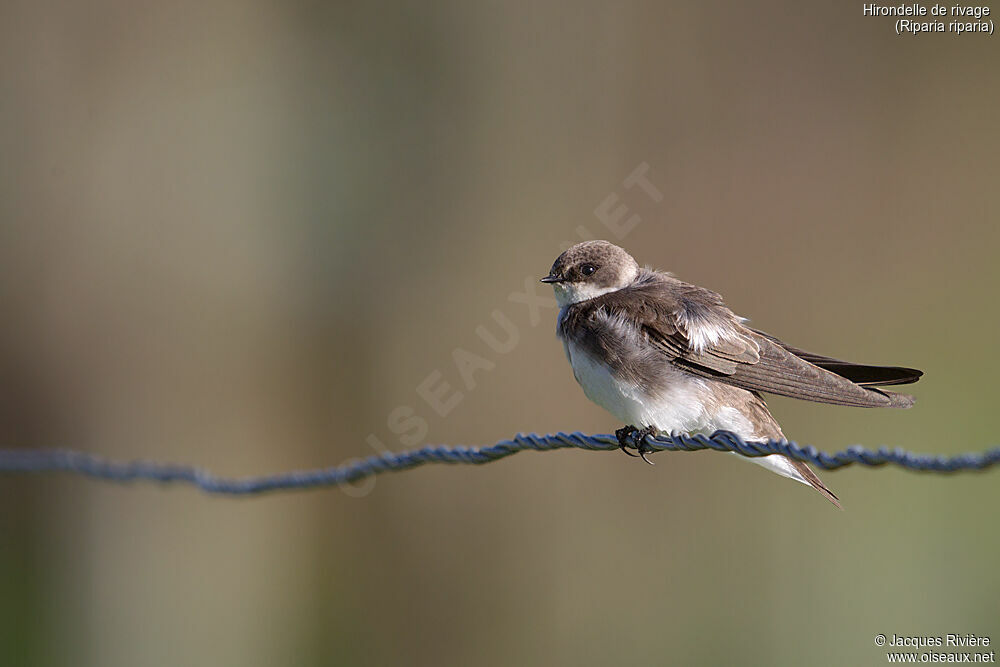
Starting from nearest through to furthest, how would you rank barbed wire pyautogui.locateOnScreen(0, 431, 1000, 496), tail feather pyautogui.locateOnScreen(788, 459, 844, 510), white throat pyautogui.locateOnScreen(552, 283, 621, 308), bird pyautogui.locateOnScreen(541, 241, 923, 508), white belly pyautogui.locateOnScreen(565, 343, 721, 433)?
barbed wire pyautogui.locateOnScreen(0, 431, 1000, 496) → bird pyautogui.locateOnScreen(541, 241, 923, 508) → white belly pyautogui.locateOnScreen(565, 343, 721, 433) → tail feather pyautogui.locateOnScreen(788, 459, 844, 510) → white throat pyautogui.locateOnScreen(552, 283, 621, 308)

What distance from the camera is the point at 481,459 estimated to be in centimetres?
261

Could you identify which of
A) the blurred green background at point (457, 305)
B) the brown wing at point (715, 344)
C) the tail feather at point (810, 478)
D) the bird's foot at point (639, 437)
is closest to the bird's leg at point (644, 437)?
the bird's foot at point (639, 437)

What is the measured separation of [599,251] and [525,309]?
341 cm

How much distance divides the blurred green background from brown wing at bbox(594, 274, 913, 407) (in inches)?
91.2

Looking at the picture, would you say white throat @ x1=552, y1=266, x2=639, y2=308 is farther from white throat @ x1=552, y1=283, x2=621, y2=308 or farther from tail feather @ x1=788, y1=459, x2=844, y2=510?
tail feather @ x1=788, y1=459, x2=844, y2=510

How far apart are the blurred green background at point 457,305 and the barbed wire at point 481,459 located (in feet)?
10.0

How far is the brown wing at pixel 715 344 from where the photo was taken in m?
2.89

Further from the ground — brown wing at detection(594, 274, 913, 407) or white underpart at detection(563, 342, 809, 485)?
brown wing at detection(594, 274, 913, 407)

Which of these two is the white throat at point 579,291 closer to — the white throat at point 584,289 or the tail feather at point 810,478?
the white throat at point 584,289

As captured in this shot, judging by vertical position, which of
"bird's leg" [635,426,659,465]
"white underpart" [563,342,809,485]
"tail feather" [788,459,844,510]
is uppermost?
"white underpart" [563,342,809,485]

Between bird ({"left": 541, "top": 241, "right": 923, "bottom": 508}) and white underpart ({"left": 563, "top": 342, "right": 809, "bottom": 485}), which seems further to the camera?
white underpart ({"left": 563, "top": 342, "right": 809, "bottom": 485})

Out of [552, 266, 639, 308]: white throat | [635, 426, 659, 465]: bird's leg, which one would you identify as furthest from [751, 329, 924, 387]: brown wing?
[552, 266, 639, 308]: white throat

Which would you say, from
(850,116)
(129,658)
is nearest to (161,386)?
(129,658)

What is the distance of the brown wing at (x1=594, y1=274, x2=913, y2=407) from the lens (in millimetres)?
2891
